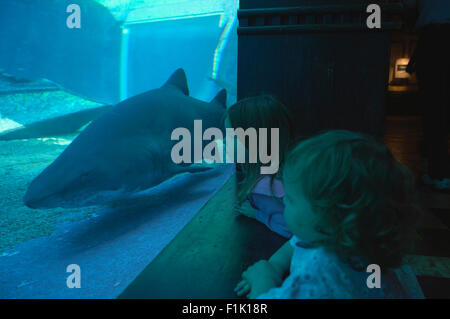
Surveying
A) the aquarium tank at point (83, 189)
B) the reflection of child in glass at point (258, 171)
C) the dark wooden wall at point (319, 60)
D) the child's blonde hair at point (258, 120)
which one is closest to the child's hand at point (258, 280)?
the reflection of child in glass at point (258, 171)

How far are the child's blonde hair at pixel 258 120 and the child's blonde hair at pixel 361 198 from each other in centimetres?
80

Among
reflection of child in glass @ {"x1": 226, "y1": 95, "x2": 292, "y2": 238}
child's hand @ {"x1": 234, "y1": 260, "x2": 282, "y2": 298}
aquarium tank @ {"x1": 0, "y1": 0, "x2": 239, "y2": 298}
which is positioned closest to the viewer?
child's hand @ {"x1": 234, "y1": 260, "x2": 282, "y2": 298}

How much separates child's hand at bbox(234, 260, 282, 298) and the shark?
1.28 meters

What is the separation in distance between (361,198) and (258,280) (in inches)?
15.7

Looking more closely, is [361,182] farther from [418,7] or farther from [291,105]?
[418,7]

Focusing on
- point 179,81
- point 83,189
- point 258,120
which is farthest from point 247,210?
point 179,81

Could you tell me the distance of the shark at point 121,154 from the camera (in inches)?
93.5

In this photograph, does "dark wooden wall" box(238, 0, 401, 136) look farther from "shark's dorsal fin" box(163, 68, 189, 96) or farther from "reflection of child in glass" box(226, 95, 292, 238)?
"shark's dorsal fin" box(163, 68, 189, 96)

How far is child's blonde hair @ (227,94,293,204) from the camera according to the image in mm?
1493

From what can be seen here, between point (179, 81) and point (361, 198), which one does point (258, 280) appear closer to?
point (361, 198)
